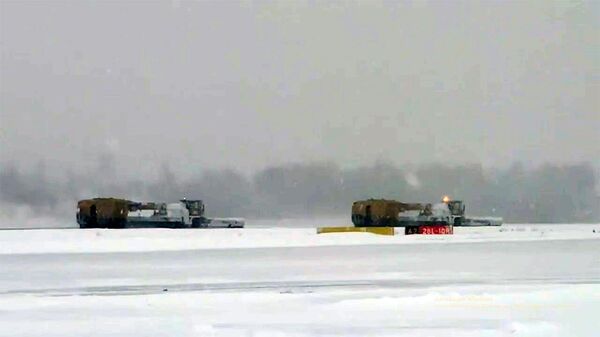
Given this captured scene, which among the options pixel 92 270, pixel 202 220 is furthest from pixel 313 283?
pixel 202 220

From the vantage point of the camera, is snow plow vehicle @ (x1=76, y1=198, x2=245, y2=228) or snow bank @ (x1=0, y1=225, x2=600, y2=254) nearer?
snow bank @ (x1=0, y1=225, x2=600, y2=254)

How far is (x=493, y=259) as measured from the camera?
16.2m

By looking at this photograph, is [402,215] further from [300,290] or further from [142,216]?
[300,290]

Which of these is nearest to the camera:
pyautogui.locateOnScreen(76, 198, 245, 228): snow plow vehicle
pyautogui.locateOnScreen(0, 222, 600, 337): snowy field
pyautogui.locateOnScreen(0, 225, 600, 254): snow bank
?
pyautogui.locateOnScreen(0, 222, 600, 337): snowy field

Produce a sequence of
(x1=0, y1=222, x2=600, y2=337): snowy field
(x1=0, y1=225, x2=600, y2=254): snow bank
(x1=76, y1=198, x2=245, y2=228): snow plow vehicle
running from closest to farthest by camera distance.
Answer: (x1=0, y1=222, x2=600, y2=337): snowy field
(x1=0, y1=225, x2=600, y2=254): snow bank
(x1=76, y1=198, x2=245, y2=228): snow plow vehicle

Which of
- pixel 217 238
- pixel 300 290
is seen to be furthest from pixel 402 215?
pixel 300 290

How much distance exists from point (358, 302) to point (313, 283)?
6.97ft

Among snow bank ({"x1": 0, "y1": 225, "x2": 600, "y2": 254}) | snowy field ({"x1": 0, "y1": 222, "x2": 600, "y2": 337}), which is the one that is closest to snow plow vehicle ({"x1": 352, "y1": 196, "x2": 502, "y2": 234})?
snow bank ({"x1": 0, "y1": 225, "x2": 600, "y2": 254})

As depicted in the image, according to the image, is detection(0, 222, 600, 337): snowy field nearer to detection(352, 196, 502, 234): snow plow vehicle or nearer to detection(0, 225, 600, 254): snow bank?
detection(0, 225, 600, 254): snow bank

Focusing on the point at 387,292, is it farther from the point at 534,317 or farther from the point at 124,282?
the point at 124,282

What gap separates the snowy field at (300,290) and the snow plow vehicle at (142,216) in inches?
410

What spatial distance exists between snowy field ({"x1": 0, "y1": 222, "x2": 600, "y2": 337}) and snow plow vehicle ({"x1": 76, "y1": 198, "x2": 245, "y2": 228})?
10.4 meters

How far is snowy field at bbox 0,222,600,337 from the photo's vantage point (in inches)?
344

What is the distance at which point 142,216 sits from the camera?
31.2m
